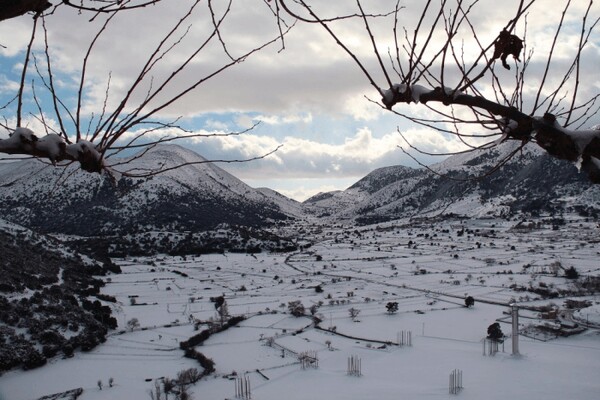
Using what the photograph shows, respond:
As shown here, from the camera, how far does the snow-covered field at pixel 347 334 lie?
17.4 m

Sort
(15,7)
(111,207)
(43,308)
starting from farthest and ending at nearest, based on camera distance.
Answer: (111,207) → (43,308) → (15,7)

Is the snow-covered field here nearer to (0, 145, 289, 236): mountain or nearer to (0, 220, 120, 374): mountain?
(0, 220, 120, 374): mountain

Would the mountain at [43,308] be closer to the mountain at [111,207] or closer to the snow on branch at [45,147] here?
the snow on branch at [45,147]

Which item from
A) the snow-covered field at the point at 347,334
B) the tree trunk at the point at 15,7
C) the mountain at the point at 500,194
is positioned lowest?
the snow-covered field at the point at 347,334

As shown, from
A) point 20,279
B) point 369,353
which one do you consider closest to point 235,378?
point 369,353

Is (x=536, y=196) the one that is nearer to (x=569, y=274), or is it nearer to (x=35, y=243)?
(x=569, y=274)

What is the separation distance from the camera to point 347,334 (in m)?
25.2

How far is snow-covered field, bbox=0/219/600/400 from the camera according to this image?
57.1ft

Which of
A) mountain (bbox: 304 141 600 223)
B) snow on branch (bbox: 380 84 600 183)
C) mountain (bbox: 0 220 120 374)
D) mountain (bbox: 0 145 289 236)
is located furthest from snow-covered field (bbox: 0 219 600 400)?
mountain (bbox: 0 145 289 236)

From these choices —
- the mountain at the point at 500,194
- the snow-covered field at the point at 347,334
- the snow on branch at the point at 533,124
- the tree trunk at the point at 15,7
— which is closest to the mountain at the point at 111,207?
the snow-covered field at the point at 347,334

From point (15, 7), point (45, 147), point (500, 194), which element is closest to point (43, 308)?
point (45, 147)

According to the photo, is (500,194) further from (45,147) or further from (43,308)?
(45,147)

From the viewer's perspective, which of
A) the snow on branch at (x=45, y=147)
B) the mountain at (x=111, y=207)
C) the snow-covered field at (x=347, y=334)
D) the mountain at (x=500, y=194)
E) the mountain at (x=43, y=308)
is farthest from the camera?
the mountain at (x=500, y=194)

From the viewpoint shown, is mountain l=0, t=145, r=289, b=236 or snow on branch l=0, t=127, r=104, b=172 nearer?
snow on branch l=0, t=127, r=104, b=172
